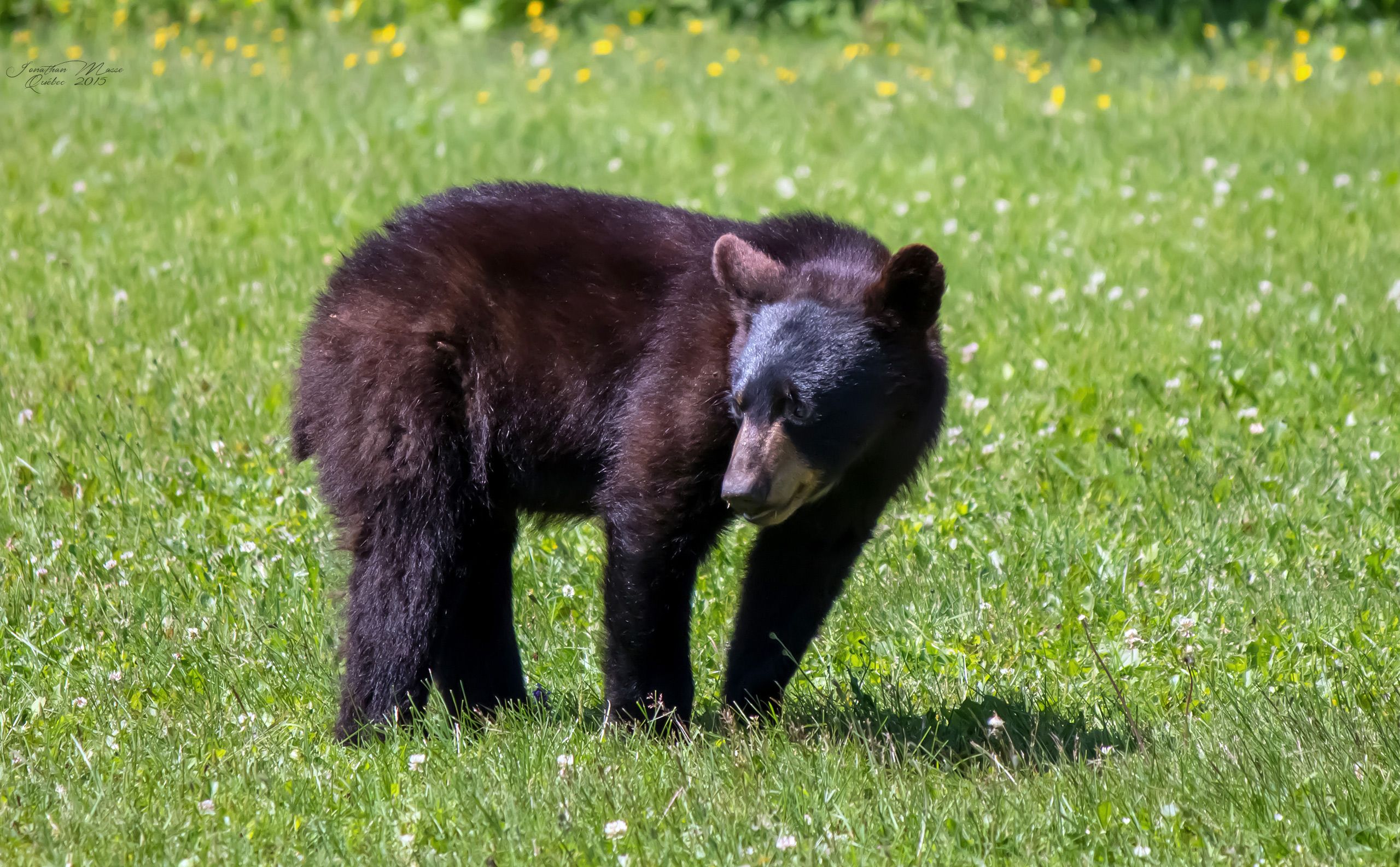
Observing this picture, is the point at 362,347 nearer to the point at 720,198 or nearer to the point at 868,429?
the point at 868,429

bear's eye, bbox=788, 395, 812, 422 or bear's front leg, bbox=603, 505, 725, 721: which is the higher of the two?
bear's eye, bbox=788, 395, 812, 422

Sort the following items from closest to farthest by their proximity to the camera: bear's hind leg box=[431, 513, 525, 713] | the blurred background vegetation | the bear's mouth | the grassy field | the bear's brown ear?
the grassy field < the bear's mouth < the bear's brown ear < bear's hind leg box=[431, 513, 525, 713] < the blurred background vegetation

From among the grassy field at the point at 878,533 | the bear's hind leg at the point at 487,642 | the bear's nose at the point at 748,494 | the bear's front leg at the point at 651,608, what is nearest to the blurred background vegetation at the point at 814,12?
the grassy field at the point at 878,533

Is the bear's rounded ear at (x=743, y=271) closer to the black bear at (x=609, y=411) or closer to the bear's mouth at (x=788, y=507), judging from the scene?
the black bear at (x=609, y=411)

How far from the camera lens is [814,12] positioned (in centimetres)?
1312

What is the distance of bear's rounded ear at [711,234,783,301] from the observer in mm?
3520

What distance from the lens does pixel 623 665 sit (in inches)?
145

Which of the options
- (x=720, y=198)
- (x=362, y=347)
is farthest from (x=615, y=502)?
(x=720, y=198)

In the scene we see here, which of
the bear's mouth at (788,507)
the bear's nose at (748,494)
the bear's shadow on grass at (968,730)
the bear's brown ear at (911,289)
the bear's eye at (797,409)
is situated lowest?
the bear's shadow on grass at (968,730)

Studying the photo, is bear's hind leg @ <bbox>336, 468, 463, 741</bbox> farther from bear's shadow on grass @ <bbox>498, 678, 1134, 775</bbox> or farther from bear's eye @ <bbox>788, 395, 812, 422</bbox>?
bear's eye @ <bbox>788, 395, 812, 422</bbox>

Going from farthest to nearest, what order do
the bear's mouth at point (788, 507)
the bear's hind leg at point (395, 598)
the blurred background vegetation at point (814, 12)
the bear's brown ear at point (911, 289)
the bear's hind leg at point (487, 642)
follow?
the blurred background vegetation at point (814, 12) → the bear's hind leg at point (487, 642) → the bear's hind leg at point (395, 598) → the bear's brown ear at point (911, 289) → the bear's mouth at point (788, 507)

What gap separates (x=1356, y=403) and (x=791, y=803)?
3587mm

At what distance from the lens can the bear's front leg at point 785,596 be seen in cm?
374

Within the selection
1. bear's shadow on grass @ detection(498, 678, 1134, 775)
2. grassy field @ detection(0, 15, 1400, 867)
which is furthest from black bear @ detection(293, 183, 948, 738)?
grassy field @ detection(0, 15, 1400, 867)
